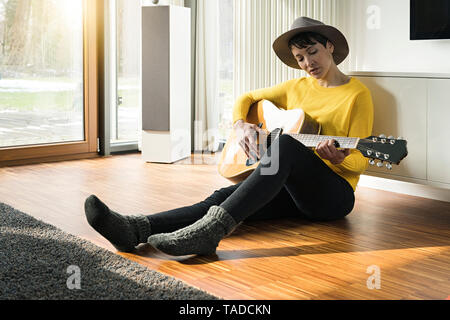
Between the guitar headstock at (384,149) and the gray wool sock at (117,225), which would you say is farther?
the guitar headstock at (384,149)

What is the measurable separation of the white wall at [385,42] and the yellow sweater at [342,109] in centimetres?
80

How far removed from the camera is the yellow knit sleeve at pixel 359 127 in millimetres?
2463

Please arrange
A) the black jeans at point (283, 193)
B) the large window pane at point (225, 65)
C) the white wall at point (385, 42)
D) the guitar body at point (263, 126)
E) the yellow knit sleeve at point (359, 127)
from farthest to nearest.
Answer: the large window pane at point (225, 65) → the white wall at point (385, 42) → the guitar body at point (263, 126) → the yellow knit sleeve at point (359, 127) → the black jeans at point (283, 193)

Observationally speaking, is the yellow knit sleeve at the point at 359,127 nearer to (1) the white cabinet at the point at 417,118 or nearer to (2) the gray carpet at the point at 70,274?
(1) the white cabinet at the point at 417,118

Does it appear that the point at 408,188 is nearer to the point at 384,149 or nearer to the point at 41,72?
the point at 384,149

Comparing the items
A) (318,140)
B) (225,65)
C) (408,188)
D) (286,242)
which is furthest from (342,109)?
(225,65)

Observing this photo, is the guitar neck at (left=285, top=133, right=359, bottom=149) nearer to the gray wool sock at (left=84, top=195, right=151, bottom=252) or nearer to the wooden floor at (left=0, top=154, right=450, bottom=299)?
the wooden floor at (left=0, top=154, right=450, bottom=299)

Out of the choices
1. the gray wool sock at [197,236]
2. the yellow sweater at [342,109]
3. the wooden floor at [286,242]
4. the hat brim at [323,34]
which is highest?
the hat brim at [323,34]

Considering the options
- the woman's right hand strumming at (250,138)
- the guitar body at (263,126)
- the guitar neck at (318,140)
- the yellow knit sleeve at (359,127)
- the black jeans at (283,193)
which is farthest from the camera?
the woman's right hand strumming at (250,138)

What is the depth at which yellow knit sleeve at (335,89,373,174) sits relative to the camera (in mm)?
2463

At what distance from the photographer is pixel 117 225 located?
2.13 meters

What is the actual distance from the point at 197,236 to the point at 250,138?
78 centimetres

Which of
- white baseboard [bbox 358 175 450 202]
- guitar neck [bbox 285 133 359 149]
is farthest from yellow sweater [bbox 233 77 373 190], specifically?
white baseboard [bbox 358 175 450 202]

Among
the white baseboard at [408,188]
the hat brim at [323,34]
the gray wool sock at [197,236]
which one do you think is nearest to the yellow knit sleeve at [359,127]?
the hat brim at [323,34]
